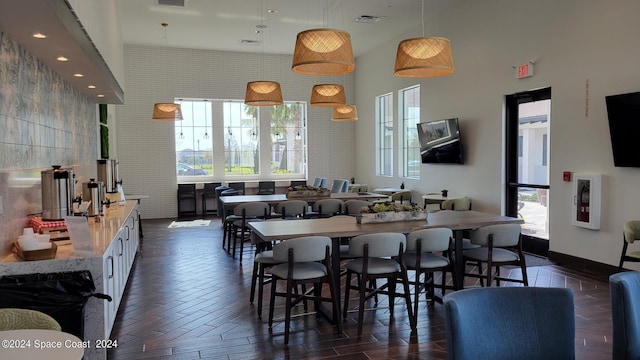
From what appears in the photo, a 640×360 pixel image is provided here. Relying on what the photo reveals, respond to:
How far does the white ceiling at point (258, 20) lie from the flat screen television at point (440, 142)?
2.08 metres

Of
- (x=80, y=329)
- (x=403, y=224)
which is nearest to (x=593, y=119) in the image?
(x=403, y=224)

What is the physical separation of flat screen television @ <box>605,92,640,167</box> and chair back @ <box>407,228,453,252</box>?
105 inches

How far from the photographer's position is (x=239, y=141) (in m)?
12.6

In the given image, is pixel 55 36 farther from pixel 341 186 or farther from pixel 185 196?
pixel 185 196

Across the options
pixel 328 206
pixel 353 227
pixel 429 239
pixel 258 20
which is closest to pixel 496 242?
pixel 429 239

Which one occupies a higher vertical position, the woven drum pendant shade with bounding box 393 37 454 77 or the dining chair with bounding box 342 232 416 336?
the woven drum pendant shade with bounding box 393 37 454 77

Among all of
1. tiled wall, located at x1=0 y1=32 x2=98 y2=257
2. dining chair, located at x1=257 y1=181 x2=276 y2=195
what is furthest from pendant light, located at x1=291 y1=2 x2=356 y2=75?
dining chair, located at x1=257 y1=181 x2=276 y2=195

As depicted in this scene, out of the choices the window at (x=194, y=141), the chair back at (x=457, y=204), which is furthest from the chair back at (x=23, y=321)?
the window at (x=194, y=141)

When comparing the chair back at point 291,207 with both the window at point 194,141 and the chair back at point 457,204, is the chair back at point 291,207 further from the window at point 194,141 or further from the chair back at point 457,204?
the window at point 194,141

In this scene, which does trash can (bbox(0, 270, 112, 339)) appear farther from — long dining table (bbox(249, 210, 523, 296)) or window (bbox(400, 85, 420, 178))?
window (bbox(400, 85, 420, 178))

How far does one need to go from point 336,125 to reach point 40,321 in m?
11.3

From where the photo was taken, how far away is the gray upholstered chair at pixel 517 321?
5.50ft

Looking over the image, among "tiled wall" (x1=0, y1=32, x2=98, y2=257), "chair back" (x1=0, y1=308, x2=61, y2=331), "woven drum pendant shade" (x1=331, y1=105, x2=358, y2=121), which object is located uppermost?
"woven drum pendant shade" (x1=331, y1=105, x2=358, y2=121)

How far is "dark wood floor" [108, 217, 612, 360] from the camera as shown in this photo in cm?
345
